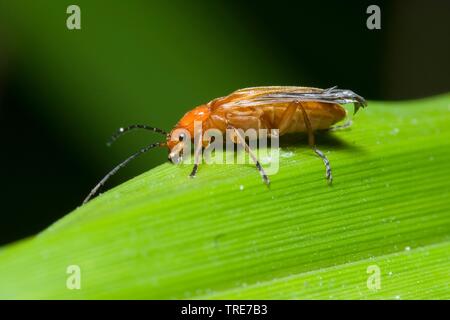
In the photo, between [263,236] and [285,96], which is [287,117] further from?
[263,236]

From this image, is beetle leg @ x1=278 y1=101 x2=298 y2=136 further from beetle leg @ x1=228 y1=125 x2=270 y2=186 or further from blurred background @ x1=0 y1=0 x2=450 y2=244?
blurred background @ x1=0 y1=0 x2=450 y2=244

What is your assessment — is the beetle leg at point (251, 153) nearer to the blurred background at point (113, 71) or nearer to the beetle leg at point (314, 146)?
the beetle leg at point (314, 146)

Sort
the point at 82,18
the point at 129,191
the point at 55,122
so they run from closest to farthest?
the point at 129,191
the point at 82,18
the point at 55,122

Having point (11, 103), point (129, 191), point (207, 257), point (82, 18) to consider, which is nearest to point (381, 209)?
point (207, 257)

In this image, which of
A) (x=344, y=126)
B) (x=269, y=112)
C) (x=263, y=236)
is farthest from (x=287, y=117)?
(x=263, y=236)

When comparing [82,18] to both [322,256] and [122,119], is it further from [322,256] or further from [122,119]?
[322,256]

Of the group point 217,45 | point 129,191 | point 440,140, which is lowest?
point 129,191

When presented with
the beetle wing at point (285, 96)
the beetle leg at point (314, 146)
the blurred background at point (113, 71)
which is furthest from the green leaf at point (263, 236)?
the blurred background at point (113, 71)
